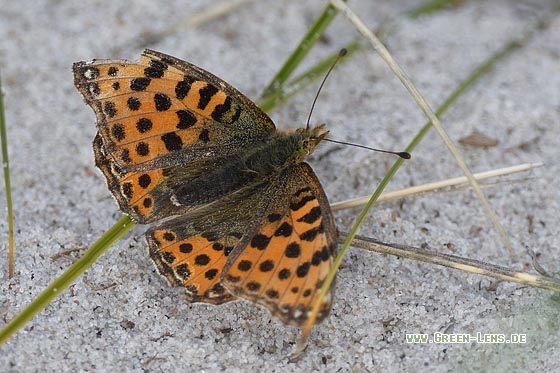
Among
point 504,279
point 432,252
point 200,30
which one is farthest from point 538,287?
point 200,30

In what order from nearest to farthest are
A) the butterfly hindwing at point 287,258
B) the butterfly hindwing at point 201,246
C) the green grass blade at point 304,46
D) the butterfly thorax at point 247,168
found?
the butterfly hindwing at point 287,258
the butterfly hindwing at point 201,246
the butterfly thorax at point 247,168
the green grass blade at point 304,46

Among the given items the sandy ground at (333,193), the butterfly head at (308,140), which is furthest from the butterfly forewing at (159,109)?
the sandy ground at (333,193)

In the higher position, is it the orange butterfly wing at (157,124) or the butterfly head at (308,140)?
the orange butterfly wing at (157,124)

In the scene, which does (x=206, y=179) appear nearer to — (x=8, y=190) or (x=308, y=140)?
(x=308, y=140)

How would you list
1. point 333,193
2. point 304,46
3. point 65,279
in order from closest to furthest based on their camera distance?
1. point 65,279
2. point 333,193
3. point 304,46

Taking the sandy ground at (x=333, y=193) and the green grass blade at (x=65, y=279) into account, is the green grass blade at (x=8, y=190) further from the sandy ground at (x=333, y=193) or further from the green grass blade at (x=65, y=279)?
the green grass blade at (x=65, y=279)

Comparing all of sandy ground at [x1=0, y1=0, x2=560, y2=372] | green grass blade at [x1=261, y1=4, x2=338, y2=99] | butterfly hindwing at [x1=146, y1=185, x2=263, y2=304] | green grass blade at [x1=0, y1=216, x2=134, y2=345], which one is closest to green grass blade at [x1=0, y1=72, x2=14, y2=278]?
sandy ground at [x1=0, y1=0, x2=560, y2=372]

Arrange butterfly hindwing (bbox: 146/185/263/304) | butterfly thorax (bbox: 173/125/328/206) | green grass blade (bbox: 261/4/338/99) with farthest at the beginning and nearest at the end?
green grass blade (bbox: 261/4/338/99) → butterfly thorax (bbox: 173/125/328/206) → butterfly hindwing (bbox: 146/185/263/304)

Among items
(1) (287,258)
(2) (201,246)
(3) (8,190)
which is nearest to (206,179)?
(2) (201,246)

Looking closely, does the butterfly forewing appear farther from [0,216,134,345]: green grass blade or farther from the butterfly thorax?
[0,216,134,345]: green grass blade
